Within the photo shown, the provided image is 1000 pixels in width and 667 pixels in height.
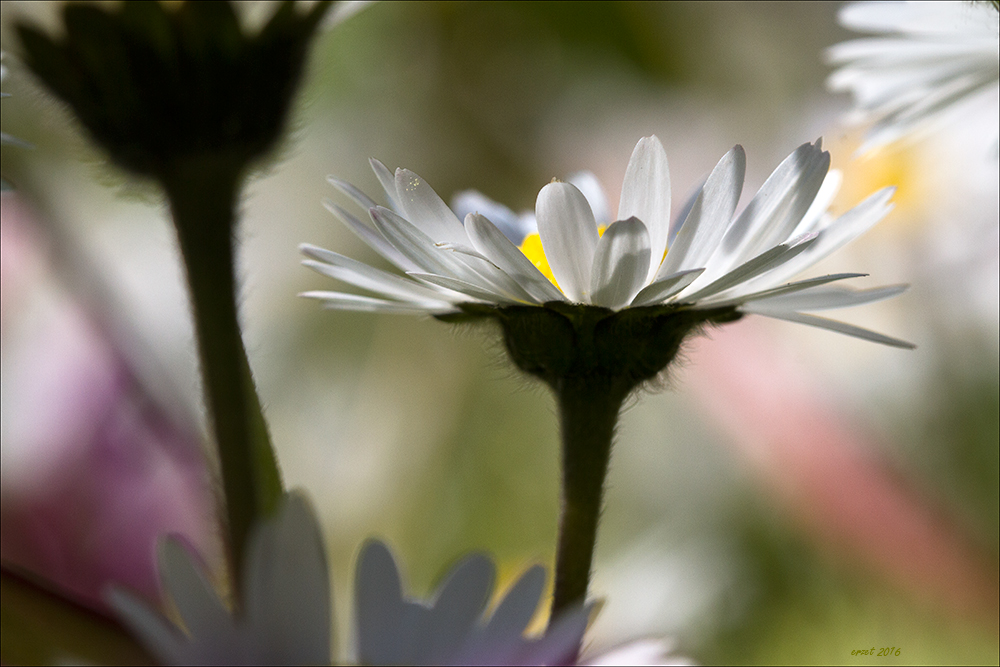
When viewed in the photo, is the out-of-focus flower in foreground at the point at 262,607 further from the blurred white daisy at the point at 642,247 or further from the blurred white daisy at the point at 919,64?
the blurred white daisy at the point at 919,64

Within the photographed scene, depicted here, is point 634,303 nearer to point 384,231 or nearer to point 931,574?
point 384,231

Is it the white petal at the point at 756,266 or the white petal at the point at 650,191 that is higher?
the white petal at the point at 650,191

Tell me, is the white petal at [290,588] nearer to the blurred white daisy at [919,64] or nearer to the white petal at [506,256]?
the white petal at [506,256]

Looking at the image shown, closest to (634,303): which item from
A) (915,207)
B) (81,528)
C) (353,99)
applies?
(81,528)

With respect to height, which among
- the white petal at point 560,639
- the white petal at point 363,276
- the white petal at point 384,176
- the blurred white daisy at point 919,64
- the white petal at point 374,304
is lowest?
the white petal at point 560,639

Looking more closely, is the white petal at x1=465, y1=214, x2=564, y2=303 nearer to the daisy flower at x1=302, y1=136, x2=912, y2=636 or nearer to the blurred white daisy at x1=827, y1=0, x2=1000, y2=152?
the daisy flower at x1=302, y1=136, x2=912, y2=636

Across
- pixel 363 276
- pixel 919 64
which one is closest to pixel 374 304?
pixel 363 276

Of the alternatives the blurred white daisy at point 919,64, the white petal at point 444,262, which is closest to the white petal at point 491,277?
the white petal at point 444,262

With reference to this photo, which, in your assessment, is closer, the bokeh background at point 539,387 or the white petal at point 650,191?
the white petal at point 650,191
